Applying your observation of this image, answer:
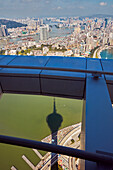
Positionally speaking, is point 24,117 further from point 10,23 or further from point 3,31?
point 10,23

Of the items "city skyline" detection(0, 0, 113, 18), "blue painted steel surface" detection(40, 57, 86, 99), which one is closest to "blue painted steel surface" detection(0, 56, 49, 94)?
"blue painted steel surface" detection(40, 57, 86, 99)

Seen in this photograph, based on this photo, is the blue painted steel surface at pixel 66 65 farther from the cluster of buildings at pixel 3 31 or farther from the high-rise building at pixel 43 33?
the cluster of buildings at pixel 3 31

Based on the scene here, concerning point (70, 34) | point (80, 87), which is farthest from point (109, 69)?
point (70, 34)

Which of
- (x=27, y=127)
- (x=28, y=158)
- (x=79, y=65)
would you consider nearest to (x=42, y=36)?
(x=79, y=65)

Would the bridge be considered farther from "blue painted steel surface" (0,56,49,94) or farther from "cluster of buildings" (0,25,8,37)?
"cluster of buildings" (0,25,8,37)

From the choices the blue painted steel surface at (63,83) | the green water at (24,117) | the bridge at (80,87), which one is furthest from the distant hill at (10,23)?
the blue painted steel surface at (63,83)

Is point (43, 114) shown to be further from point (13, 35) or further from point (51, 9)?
point (51, 9)
